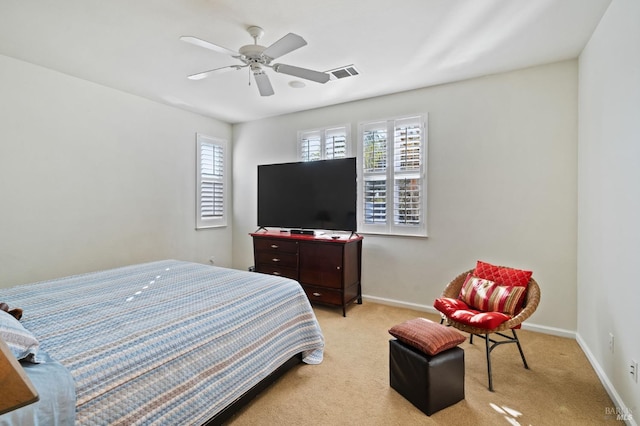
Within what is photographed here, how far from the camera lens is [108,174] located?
3770 millimetres

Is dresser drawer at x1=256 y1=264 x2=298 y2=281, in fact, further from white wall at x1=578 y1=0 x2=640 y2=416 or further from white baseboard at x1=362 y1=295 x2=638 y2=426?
white wall at x1=578 y1=0 x2=640 y2=416

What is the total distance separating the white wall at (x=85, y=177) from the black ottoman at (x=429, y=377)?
3613mm

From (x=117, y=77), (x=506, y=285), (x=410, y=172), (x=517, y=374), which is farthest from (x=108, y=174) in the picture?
(x=517, y=374)

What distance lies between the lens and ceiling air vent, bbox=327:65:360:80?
3.14 m

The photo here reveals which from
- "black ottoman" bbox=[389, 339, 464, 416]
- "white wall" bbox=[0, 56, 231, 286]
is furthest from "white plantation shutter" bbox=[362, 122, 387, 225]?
"white wall" bbox=[0, 56, 231, 286]

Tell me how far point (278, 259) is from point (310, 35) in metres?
2.69

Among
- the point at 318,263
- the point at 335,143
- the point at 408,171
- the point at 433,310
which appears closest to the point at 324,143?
the point at 335,143

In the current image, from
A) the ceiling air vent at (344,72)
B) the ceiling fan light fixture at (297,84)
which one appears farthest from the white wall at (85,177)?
the ceiling air vent at (344,72)

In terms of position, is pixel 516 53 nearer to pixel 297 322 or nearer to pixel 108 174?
pixel 297 322

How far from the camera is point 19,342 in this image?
1210 millimetres

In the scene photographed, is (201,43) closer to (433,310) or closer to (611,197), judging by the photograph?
(611,197)

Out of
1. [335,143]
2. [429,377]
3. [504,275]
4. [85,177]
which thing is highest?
[335,143]

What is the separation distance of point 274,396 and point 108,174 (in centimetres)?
331

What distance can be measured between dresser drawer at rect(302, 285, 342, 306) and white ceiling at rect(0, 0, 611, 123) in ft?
8.21
